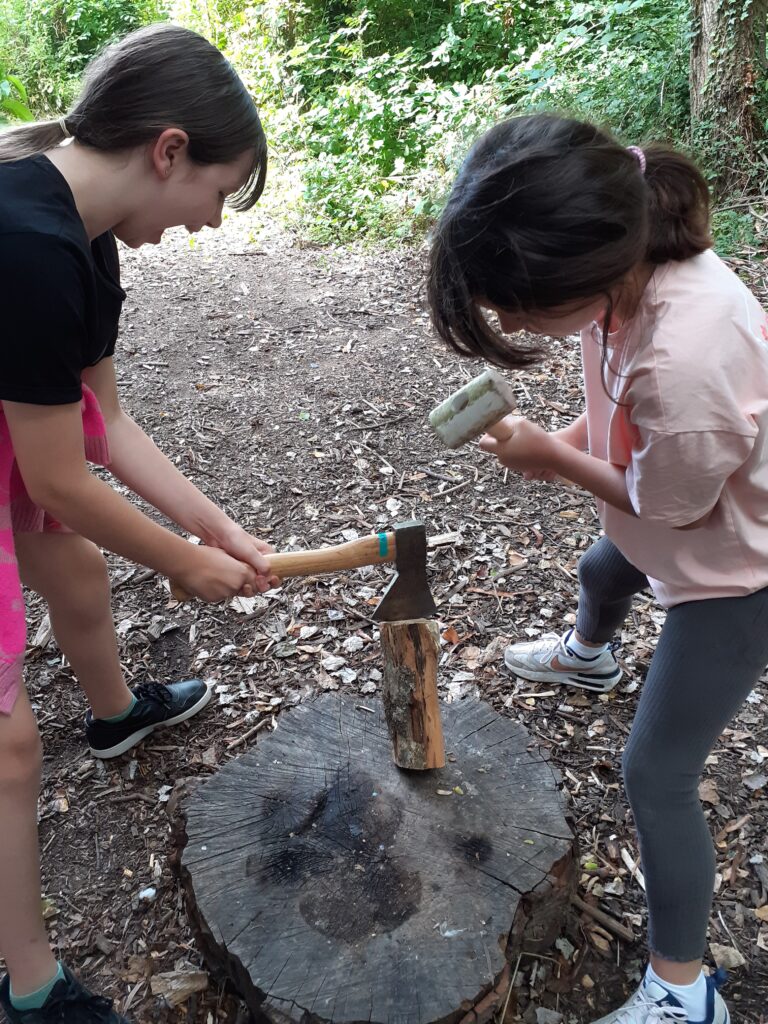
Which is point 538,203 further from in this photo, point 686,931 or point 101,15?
point 101,15

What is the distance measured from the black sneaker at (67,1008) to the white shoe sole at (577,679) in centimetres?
154

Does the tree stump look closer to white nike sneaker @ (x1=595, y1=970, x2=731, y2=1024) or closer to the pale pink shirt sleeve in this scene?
white nike sneaker @ (x1=595, y1=970, x2=731, y2=1024)

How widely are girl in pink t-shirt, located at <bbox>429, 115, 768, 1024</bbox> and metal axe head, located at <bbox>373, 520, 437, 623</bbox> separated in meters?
0.29

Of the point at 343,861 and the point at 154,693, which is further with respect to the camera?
the point at 154,693

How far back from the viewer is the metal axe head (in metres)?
1.81

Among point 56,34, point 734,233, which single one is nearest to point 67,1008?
point 734,233

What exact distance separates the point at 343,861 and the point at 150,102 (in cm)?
165

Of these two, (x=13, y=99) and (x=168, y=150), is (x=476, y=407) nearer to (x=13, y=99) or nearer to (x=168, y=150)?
(x=168, y=150)

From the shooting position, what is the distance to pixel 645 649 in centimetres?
272

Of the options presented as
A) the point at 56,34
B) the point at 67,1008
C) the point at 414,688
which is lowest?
the point at 67,1008

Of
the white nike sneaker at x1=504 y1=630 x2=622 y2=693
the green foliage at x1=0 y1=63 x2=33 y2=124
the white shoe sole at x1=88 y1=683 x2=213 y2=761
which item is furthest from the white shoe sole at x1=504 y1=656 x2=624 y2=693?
the green foliage at x1=0 y1=63 x2=33 y2=124

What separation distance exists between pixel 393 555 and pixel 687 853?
35.5 inches

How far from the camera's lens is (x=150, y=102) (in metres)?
1.41

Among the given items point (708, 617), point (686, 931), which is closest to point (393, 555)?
point (708, 617)
